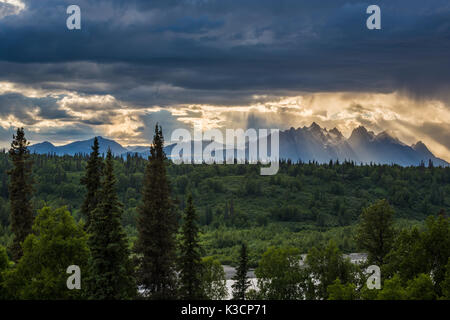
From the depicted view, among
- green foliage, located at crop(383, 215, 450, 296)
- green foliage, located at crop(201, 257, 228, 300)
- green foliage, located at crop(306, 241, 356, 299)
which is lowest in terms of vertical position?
green foliage, located at crop(201, 257, 228, 300)

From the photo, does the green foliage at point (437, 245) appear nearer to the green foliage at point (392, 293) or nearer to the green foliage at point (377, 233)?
the green foliage at point (392, 293)

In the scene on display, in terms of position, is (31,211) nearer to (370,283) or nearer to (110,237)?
(110,237)

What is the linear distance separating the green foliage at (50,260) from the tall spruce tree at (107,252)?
3222 millimetres

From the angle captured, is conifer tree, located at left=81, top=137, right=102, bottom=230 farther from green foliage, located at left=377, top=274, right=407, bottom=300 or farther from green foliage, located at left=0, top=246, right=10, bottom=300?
green foliage, located at left=377, top=274, right=407, bottom=300

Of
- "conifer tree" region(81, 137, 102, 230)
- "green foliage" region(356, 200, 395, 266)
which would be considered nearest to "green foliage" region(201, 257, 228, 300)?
"conifer tree" region(81, 137, 102, 230)

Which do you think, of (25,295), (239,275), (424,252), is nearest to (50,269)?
(25,295)

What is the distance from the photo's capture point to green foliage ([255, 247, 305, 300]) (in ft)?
220

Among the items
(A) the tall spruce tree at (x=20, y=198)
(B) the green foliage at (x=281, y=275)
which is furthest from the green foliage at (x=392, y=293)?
(A) the tall spruce tree at (x=20, y=198)

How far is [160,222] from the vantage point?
55.6 metres

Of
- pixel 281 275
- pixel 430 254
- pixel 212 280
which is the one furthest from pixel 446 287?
pixel 212 280

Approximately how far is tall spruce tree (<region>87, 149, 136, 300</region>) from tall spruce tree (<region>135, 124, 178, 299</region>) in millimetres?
5331

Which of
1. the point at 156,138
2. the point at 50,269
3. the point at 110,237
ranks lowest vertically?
the point at 50,269

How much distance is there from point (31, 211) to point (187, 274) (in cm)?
2303
